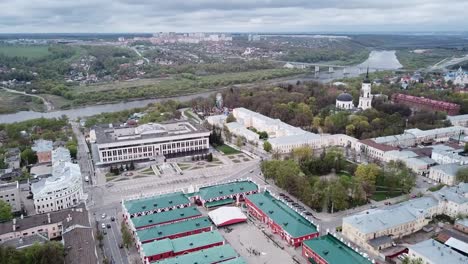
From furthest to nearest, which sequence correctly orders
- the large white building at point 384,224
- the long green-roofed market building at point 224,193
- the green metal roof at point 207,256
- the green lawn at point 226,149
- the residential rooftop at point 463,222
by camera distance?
the green lawn at point 226,149 → the long green-roofed market building at point 224,193 → the residential rooftop at point 463,222 → the large white building at point 384,224 → the green metal roof at point 207,256

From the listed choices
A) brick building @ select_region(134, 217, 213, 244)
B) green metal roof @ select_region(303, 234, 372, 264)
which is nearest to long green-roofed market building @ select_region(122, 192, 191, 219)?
brick building @ select_region(134, 217, 213, 244)

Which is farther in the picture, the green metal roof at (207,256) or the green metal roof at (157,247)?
the green metal roof at (157,247)

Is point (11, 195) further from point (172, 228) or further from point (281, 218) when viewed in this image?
point (281, 218)

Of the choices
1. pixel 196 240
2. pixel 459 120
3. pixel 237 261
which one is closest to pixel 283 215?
pixel 237 261

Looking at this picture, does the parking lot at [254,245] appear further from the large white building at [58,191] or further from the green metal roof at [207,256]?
the large white building at [58,191]

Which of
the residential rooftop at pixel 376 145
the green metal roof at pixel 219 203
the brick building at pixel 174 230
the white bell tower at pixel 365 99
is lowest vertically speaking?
the green metal roof at pixel 219 203

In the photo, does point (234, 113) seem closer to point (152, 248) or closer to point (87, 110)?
point (87, 110)

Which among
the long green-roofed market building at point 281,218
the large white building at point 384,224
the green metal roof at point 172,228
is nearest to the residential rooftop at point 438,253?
the large white building at point 384,224
